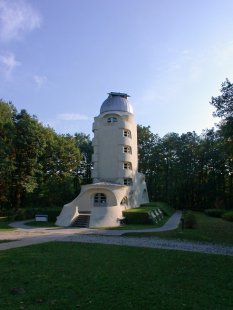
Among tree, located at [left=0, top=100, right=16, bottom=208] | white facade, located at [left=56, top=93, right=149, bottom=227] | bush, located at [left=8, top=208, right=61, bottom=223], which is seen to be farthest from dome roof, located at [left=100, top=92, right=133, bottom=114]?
bush, located at [left=8, top=208, right=61, bottom=223]

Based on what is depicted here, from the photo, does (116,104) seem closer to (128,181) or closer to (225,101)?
(128,181)

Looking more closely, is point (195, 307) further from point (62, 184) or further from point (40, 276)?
point (62, 184)

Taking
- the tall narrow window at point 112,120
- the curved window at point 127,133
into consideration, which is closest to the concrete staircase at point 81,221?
the curved window at point 127,133

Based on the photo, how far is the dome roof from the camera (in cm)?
4162

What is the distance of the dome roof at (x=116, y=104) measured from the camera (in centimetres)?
4162

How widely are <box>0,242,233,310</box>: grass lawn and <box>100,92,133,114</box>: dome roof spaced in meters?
28.4

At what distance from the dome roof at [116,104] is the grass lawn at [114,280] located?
28400mm

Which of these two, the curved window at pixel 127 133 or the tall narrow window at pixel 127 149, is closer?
the curved window at pixel 127 133

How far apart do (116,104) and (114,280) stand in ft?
110

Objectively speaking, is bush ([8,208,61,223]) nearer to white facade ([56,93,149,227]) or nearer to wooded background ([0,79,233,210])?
Answer: wooded background ([0,79,233,210])

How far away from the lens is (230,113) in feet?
81.9

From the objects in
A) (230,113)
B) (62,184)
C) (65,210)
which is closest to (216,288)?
(230,113)

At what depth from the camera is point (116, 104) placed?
4191 cm

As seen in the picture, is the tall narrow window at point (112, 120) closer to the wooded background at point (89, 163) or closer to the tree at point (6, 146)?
the wooded background at point (89, 163)
